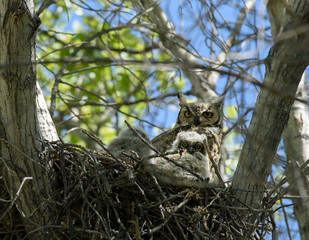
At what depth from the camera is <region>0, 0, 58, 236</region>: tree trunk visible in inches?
108

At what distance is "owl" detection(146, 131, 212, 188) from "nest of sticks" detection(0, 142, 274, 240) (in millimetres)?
71

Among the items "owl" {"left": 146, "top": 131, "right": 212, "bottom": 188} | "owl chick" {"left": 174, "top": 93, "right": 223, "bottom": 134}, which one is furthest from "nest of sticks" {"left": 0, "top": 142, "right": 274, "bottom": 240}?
"owl chick" {"left": 174, "top": 93, "right": 223, "bottom": 134}

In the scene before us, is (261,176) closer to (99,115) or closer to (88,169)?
(88,169)

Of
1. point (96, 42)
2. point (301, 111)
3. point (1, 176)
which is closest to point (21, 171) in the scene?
point (1, 176)

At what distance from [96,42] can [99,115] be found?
3.89 feet

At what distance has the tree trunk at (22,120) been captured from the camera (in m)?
2.74

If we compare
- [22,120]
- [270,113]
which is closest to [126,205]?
[22,120]

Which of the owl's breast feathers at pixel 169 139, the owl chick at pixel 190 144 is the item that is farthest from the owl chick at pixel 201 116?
the owl chick at pixel 190 144

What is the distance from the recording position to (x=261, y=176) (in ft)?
10.3

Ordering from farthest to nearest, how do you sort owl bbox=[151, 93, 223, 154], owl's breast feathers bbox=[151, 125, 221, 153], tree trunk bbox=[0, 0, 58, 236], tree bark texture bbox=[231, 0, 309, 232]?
owl bbox=[151, 93, 223, 154] → owl's breast feathers bbox=[151, 125, 221, 153] → tree bark texture bbox=[231, 0, 309, 232] → tree trunk bbox=[0, 0, 58, 236]

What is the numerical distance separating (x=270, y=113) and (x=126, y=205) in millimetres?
1213

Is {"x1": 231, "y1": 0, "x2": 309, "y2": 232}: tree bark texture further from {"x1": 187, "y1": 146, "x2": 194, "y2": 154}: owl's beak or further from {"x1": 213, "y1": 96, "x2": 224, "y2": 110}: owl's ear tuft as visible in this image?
{"x1": 187, "y1": 146, "x2": 194, "y2": 154}: owl's beak

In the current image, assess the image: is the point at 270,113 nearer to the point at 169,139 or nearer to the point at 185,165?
the point at 185,165

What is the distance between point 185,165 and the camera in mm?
3551
